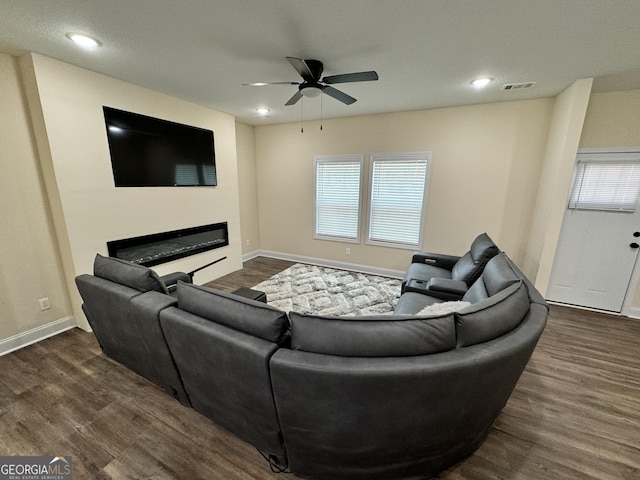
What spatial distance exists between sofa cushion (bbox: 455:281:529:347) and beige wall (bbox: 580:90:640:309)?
299 centimetres

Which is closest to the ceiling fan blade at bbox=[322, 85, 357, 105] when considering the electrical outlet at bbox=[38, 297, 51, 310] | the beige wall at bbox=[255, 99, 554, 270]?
the beige wall at bbox=[255, 99, 554, 270]

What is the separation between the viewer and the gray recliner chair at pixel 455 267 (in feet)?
8.38

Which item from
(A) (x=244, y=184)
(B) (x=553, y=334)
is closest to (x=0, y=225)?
(A) (x=244, y=184)

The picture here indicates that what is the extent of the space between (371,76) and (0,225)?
140 inches

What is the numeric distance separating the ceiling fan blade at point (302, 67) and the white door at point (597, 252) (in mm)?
3472

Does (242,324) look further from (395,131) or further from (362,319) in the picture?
(395,131)

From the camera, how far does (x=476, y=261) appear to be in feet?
8.92

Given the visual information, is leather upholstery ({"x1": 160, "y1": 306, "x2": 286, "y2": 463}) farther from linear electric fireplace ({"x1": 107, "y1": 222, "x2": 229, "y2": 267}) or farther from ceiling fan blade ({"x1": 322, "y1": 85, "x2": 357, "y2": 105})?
ceiling fan blade ({"x1": 322, "y1": 85, "x2": 357, "y2": 105})

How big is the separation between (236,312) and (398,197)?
354 centimetres

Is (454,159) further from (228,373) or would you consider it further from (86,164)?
(86,164)

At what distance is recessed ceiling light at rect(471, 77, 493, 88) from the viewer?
8.78ft

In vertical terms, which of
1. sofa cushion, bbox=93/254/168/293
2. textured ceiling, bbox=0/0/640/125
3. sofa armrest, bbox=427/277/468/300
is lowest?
sofa armrest, bbox=427/277/468/300

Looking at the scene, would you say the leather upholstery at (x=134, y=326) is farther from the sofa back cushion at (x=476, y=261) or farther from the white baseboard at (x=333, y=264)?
the white baseboard at (x=333, y=264)

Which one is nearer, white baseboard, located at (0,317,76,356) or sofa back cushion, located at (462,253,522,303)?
sofa back cushion, located at (462,253,522,303)
